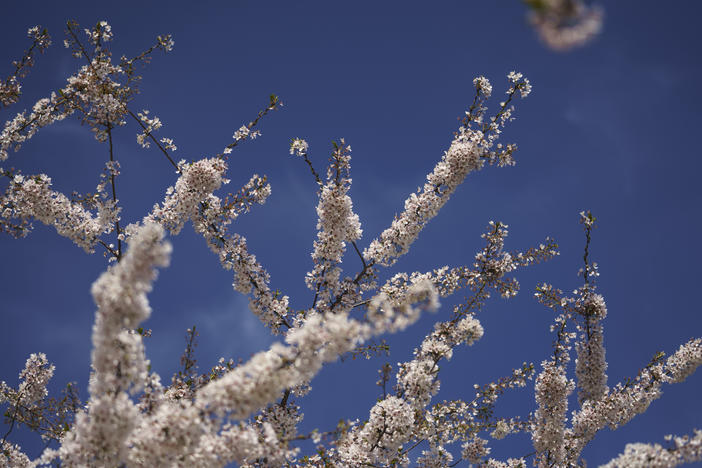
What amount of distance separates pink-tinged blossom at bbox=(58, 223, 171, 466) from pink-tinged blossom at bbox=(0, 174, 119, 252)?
5.45 m

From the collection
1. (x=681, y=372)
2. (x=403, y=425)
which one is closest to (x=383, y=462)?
(x=403, y=425)

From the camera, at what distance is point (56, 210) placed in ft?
30.6

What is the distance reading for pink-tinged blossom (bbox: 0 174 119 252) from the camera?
913cm

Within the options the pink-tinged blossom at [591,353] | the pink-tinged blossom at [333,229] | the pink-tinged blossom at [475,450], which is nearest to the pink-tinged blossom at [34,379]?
the pink-tinged blossom at [333,229]

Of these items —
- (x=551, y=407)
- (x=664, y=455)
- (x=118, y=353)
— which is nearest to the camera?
(x=118, y=353)

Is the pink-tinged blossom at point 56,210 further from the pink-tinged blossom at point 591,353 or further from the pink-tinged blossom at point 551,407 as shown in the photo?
the pink-tinged blossom at point 591,353

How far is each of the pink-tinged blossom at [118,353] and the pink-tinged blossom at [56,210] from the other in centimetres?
545

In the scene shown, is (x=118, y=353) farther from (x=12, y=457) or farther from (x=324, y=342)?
(x=12, y=457)

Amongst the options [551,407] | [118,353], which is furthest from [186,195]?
[551,407]

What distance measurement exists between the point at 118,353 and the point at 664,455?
282 inches

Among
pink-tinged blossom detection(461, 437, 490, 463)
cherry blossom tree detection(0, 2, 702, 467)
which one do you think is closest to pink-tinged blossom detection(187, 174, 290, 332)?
cherry blossom tree detection(0, 2, 702, 467)

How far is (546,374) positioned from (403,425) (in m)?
5.21

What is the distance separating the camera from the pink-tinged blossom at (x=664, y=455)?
579cm

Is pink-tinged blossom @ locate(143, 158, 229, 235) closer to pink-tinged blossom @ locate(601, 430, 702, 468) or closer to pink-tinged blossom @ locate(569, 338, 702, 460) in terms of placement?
pink-tinged blossom @ locate(601, 430, 702, 468)
